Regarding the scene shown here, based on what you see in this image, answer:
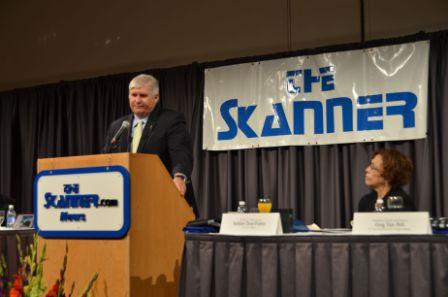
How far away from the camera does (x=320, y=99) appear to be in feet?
17.0

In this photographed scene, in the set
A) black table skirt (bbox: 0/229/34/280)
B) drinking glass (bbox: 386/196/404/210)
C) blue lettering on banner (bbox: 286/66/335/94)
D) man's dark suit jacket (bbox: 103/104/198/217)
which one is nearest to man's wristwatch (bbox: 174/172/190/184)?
man's dark suit jacket (bbox: 103/104/198/217)

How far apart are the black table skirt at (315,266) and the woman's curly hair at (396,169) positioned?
149 centimetres

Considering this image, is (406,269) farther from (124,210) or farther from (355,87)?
(355,87)

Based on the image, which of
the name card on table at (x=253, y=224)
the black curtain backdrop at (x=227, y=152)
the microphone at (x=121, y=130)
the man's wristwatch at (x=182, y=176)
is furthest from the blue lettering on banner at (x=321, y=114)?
the name card on table at (x=253, y=224)

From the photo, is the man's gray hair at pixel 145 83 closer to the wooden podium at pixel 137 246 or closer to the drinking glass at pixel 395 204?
the wooden podium at pixel 137 246

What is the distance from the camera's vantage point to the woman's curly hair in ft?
11.9

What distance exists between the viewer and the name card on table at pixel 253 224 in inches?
92.5

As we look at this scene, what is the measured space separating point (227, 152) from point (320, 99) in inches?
37.7

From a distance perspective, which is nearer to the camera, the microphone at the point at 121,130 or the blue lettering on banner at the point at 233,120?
the microphone at the point at 121,130

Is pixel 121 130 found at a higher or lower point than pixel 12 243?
higher

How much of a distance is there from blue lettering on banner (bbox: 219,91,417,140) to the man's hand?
2478 millimetres

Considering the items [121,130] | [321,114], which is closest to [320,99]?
[321,114]

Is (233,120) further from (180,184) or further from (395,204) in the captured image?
(395,204)

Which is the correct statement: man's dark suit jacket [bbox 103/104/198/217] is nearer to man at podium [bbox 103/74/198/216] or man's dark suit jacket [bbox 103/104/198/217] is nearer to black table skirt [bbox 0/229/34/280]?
man at podium [bbox 103/74/198/216]
